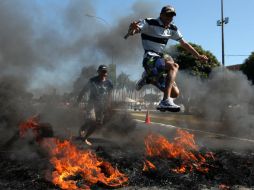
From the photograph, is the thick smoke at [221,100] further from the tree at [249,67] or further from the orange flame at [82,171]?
the tree at [249,67]

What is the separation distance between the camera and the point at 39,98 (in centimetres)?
1123

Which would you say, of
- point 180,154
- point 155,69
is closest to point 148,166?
point 180,154

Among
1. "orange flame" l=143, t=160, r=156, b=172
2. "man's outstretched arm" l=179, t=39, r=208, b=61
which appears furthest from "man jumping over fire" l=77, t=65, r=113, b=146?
"orange flame" l=143, t=160, r=156, b=172

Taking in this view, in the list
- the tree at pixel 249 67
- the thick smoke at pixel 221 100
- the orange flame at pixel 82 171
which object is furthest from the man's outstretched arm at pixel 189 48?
the tree at pixel 249 67

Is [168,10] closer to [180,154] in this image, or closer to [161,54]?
[161,54]

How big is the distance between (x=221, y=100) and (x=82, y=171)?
1031 centimetres

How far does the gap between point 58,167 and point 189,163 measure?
2124mm

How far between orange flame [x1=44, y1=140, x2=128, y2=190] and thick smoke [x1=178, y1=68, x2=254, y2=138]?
26.3 feet

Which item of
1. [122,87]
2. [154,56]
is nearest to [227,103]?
[122,87]

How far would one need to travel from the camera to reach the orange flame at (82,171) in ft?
16.0

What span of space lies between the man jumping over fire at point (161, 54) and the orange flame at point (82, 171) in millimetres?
1219

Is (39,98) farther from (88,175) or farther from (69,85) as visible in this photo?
(88,175)

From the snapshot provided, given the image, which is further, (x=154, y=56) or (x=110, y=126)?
(x=110, y=126)

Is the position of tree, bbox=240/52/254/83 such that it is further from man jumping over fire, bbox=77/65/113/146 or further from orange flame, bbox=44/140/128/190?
orange flame, bbox=44/140/128/190
